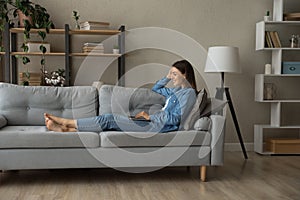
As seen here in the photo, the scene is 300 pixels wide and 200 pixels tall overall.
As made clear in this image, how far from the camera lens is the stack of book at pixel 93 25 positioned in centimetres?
456

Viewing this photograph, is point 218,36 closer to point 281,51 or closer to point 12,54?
point 281,51

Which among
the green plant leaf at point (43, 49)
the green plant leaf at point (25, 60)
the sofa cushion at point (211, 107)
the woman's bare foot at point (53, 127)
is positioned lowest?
the woman's bare foot at point (53, 127)

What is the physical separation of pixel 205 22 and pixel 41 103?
2.34 m

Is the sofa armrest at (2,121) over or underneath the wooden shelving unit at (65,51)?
underneath

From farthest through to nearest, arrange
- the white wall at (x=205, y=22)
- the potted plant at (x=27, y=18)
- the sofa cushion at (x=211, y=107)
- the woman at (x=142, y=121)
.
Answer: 1. the white wall at (x=205, y=22)
2. the potted plant at (x=27, y=18)
3. the sofa cushion at (x=211, y=107)
4. the woman at (x=142, y=121)

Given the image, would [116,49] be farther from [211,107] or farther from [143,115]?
[211,107]

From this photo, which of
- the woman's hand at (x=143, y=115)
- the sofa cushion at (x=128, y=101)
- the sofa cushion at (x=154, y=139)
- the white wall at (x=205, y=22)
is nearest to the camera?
the sofa cushion at (x=154, y=139)

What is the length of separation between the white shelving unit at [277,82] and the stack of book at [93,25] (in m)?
1.91

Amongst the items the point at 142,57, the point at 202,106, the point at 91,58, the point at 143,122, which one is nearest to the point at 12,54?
the point at 91,58

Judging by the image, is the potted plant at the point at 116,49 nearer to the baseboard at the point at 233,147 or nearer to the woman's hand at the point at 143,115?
the woman's hand at the point at 143,115

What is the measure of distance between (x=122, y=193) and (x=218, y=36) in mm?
2733

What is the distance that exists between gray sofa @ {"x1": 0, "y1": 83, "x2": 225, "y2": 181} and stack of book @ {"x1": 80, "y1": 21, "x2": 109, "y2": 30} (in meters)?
1.05

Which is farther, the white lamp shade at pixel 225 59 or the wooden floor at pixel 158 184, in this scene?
the white lamp shade at pixel 225 59

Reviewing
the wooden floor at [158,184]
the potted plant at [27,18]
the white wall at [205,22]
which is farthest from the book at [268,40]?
the potted plant at [27,18]
